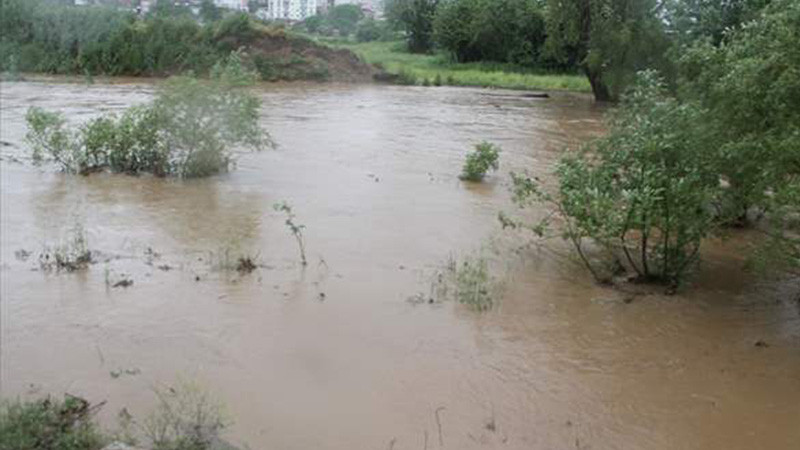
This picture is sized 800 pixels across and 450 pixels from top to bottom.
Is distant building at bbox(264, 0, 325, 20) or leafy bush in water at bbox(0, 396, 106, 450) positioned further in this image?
distant building at bbox(264, 0, 325, 20)

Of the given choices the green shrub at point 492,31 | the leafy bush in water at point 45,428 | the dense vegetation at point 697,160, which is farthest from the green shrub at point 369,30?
the leafy bush in water at point 45,428

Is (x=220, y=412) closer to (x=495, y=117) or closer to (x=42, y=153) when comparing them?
(x=42, y=153)

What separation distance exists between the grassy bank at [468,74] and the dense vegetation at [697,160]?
27.8m

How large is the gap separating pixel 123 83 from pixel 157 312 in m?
25.6

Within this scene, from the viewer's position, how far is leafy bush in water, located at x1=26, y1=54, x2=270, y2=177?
12.5m

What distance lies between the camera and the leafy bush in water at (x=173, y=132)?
491 inches

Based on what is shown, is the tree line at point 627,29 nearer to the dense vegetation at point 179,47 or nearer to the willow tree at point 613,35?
the willow tree at point 613,35

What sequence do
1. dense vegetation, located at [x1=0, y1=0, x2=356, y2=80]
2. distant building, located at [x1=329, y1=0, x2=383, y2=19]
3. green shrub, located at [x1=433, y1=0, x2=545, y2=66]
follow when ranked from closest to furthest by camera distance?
dense vegetation, located at [x1=0, y1=0, x2=356, y2=80], green shrub, located at [x1=433, y1=0, x2=545, y2=66], distant building, located at [x1=329, y1=0, x2=383, y2=19]

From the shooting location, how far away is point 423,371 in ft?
20.1

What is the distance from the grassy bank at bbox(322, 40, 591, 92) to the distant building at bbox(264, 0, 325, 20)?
13.7 ft

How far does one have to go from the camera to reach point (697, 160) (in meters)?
7.93

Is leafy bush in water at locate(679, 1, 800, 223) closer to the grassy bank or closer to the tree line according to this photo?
the tree line

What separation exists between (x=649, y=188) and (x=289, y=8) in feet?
68.3

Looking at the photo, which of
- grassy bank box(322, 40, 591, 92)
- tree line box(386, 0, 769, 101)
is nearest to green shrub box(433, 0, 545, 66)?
grassy bank box(322, 40, 591, 92)
